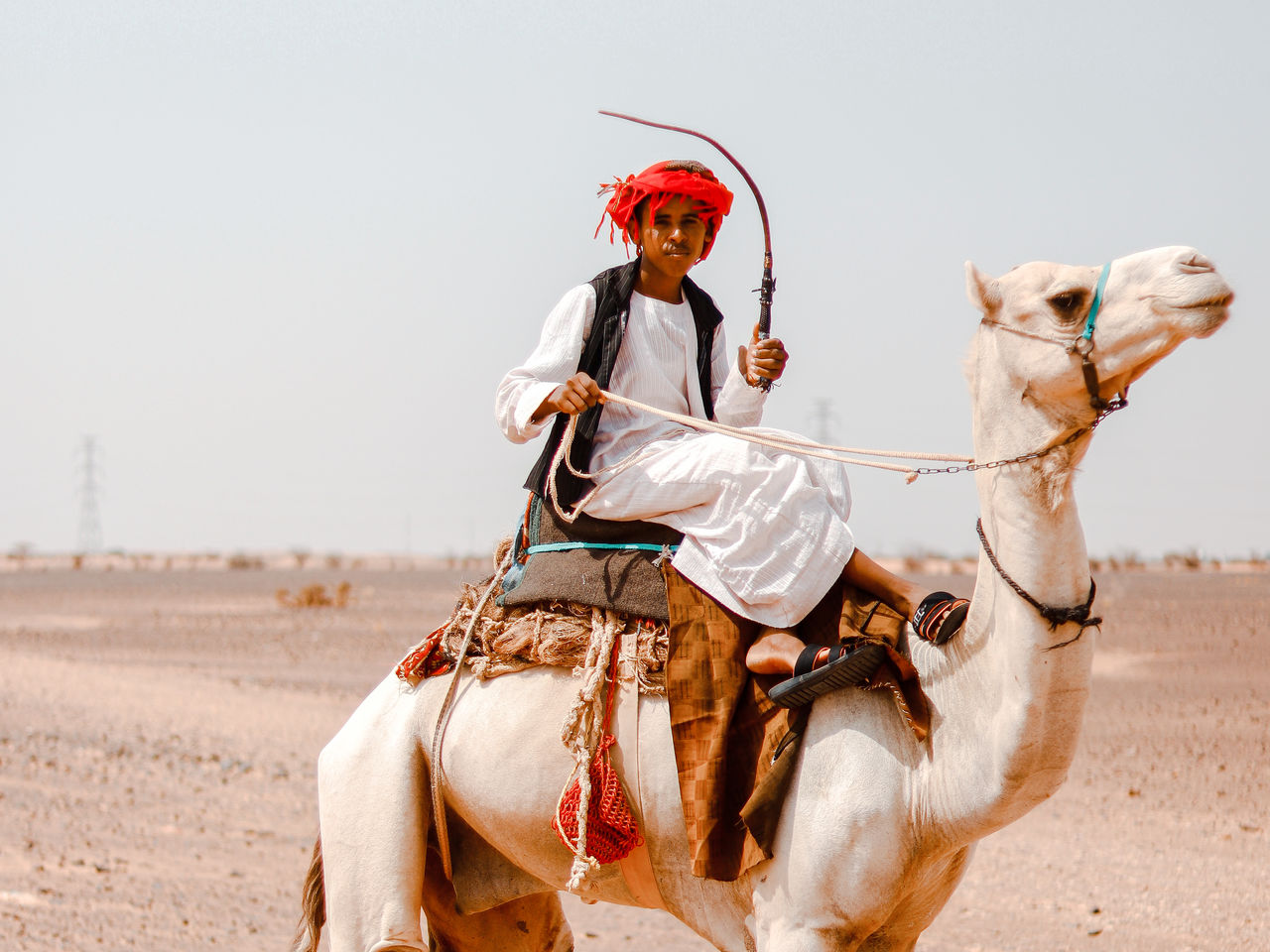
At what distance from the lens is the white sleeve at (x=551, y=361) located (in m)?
4.66

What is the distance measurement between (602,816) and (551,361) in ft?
4.72

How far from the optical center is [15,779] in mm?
13727

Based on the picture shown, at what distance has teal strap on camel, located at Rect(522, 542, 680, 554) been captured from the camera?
15.2ft

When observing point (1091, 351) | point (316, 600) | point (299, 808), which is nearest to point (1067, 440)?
point (1091, 351)

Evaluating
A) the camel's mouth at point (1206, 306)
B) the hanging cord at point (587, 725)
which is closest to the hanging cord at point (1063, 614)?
the camel's mouth at point (1206, 306)

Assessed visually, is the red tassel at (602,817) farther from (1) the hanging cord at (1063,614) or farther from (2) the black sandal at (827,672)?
(1) the hanging cord at (1063,614)

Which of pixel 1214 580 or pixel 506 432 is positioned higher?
pixel 506 432

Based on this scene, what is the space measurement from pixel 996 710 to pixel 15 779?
12212 mm

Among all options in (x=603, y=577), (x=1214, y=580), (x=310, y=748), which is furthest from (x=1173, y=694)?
(x=1214, y=580)

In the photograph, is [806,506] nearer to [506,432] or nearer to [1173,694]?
[506,432]

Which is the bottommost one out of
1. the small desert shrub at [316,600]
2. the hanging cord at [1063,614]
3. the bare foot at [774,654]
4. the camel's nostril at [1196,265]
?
the small desert shrub at [316,600]

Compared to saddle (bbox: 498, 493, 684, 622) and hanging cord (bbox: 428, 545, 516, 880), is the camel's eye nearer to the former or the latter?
saddle (bbox: 498, 493, 684, 622)

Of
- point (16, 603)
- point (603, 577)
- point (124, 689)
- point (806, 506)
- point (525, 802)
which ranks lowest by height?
point (16, 603)

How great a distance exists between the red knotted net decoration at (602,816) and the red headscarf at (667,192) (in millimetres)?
1727
